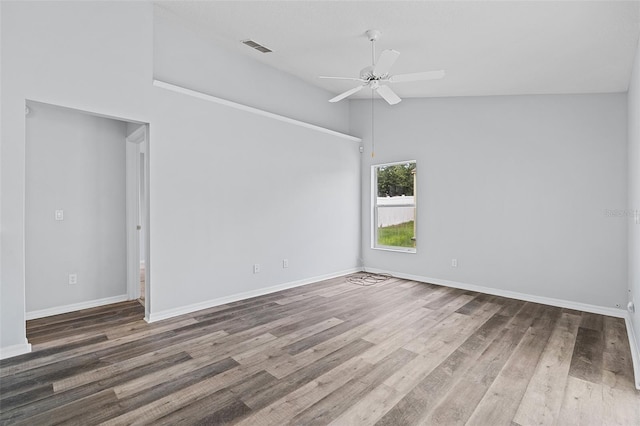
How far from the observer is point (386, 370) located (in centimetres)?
258

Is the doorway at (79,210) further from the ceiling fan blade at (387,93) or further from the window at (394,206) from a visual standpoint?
the window at (394,206)

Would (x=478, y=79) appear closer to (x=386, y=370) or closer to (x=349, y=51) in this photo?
(x=349, y=51)

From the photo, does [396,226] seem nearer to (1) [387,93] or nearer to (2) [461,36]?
(1) [387,93]

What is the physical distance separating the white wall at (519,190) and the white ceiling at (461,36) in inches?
17.0

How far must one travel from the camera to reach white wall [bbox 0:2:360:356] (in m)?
2.80

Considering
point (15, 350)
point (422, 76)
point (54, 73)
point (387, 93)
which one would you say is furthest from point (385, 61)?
point (15, 350)

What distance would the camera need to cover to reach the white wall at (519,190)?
3980 mm

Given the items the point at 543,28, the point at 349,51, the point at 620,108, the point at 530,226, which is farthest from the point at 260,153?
the point at 620,108

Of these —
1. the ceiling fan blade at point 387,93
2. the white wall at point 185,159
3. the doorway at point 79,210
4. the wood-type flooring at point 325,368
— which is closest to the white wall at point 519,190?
the wood-type flooring at point 325,368

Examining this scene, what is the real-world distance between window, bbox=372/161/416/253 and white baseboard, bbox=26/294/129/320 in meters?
4.20

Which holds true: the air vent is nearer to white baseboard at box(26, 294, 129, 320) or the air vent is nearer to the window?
the window

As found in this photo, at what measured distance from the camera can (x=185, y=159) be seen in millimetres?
3889

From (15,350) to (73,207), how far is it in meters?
A: 1.80

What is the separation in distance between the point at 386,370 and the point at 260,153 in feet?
10.7
